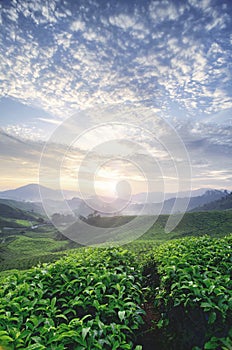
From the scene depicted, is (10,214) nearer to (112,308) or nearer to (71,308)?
(71,308)

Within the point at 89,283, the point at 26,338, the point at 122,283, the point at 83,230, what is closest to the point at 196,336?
the point at 122,283

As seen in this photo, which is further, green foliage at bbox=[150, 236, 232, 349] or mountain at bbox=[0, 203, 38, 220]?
mountain at bbox=[0, 203, 38, 220]

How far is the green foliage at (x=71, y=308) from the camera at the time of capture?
2.54 metres

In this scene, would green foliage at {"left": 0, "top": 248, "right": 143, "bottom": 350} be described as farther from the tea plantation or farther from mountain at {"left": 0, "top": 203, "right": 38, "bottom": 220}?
mountain at {"left": 0, "top": 203, "right": 38, "bottom": 220}

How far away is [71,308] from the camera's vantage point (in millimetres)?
3318

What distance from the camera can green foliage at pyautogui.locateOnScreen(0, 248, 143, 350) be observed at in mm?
2535

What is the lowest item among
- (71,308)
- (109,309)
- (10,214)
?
(10,214)

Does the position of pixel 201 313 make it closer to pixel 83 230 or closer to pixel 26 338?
pixel 26 338

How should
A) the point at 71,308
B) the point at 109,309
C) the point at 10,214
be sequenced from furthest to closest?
the point at 10,214, the point at 71,308, the point at 109,309

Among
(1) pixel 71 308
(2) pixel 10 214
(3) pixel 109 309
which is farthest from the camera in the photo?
(2) pixel 10 214

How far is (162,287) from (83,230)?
75.0 ft

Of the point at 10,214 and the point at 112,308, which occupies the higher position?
the point at 112,308

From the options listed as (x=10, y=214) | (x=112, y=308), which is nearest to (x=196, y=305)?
(x=112, y=308)

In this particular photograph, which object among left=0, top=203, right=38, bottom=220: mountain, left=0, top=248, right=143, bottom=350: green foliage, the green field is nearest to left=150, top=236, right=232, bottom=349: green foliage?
the green field
